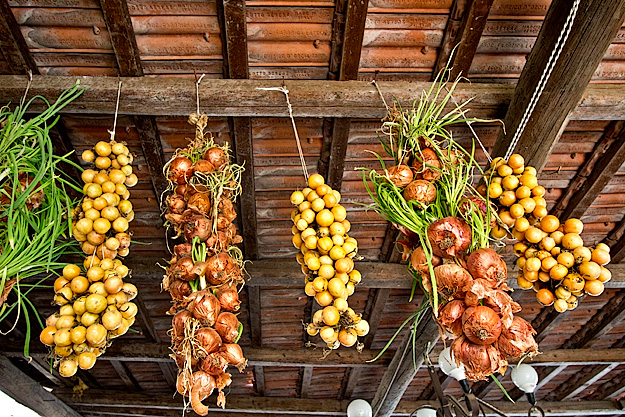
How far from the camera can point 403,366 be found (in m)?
3.45

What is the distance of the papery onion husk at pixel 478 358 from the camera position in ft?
3.83

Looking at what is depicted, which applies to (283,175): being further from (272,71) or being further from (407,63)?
(407,63)

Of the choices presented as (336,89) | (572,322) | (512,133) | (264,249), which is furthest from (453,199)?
(572,322)

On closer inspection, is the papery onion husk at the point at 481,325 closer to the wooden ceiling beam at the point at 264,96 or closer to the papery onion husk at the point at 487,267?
the papery onion husk at the point at 487,267

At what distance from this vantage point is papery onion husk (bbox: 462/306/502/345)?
3.79 ft

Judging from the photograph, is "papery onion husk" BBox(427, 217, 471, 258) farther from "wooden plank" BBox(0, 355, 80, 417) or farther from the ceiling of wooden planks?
"wooden plank" BBox(0, 355, 80, 417)

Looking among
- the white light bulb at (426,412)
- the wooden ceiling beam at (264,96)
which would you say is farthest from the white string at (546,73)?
the white light bulb at (426,412)

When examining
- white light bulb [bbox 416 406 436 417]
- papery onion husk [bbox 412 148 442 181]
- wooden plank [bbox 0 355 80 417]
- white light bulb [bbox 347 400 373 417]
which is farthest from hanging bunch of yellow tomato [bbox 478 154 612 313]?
wooden plank [bbox 0 355 80 417]

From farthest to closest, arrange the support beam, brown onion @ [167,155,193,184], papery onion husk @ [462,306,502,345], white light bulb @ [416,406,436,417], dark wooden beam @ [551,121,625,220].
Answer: white light bulb @ [416,406,436,417] < the support beam < dark wooden beam @ [551,121,625,220] < brown onion @ [167,155,193,184] < papery onion husk @ [462,306,502,345]

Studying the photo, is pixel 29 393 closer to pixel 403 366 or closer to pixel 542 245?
pixel 403 366

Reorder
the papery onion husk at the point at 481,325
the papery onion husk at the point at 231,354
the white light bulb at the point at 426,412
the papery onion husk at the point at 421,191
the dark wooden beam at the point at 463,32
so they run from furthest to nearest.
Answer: the white light bulb at the point at 426,412 → the dark wooden beam at the point at 463,32 → the papery onion husk at the point at 421,191 → the papery onion husk at the point at 231,354 → the papery onion husk at the point at 481,325

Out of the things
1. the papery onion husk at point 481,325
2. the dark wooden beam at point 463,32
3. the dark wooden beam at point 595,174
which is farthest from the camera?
the dark wooden beam at point 595,174

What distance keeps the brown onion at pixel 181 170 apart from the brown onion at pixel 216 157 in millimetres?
75

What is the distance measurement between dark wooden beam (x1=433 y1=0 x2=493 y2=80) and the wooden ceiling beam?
108 millimetres
